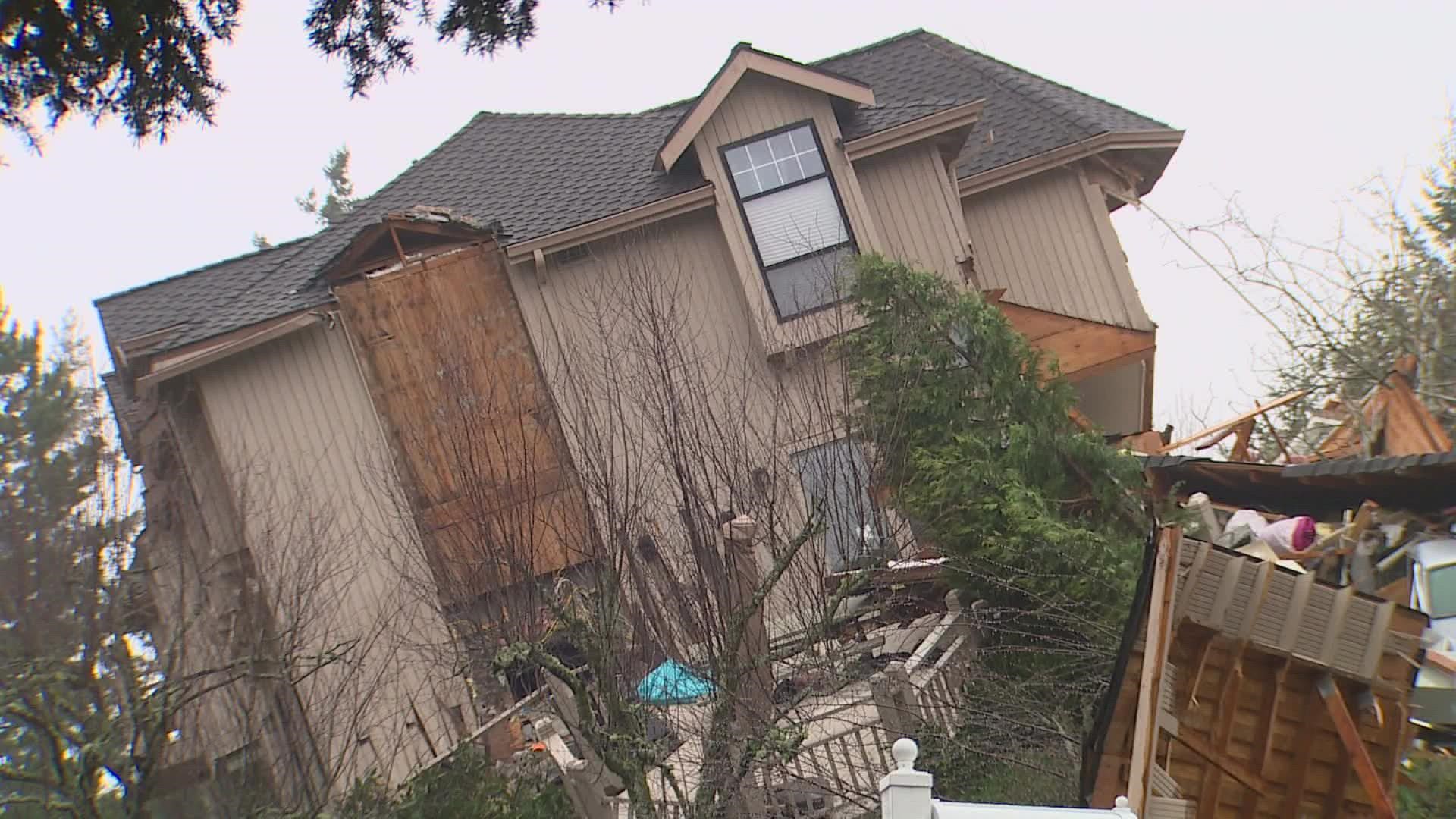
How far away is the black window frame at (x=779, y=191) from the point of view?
1641 centimetres

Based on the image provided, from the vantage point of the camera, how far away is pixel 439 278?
17.0 m

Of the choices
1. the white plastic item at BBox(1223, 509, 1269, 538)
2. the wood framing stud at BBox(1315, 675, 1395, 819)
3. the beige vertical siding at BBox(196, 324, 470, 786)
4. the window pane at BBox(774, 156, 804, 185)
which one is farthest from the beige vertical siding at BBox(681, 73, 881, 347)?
the wood framing stud at BBox(1315, 675, 1395, 819)

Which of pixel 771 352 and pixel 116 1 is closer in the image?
pixel 116 1

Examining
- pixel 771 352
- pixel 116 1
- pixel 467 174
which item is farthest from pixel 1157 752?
pixel 467 174

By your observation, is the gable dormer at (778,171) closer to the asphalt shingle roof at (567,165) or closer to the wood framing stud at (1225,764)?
the asphalt shingle roof at (567,165)

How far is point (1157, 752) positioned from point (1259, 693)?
97 centimetres

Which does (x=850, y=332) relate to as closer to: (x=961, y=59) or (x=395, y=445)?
(x=395, y=445)

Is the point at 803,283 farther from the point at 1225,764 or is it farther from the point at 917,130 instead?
the point at 1225,764

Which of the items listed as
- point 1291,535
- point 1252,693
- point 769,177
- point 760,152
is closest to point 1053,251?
point 769,177

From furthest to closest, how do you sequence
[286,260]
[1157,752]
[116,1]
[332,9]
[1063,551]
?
1. [286,260]
2. [1063,551]
3. [1157,752]
4. [332,9]
5. [116,1]

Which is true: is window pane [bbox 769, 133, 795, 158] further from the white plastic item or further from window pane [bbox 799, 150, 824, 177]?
the white plastic item

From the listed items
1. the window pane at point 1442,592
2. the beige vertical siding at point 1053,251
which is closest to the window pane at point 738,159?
the beige vertical siding at point 1053,251

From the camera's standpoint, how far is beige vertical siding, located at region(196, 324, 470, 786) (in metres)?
14.6

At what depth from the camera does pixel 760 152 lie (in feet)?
55.4
